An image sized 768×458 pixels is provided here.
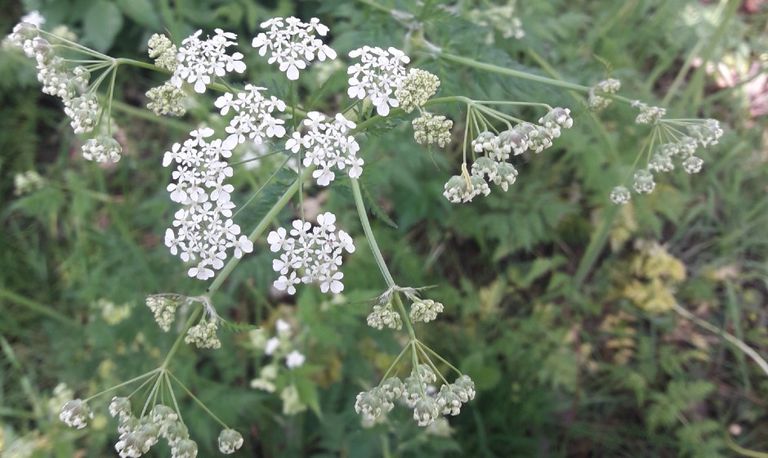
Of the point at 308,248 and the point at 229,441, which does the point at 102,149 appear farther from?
the point at 229,441

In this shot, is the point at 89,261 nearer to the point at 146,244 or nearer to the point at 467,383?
the point at 146,244

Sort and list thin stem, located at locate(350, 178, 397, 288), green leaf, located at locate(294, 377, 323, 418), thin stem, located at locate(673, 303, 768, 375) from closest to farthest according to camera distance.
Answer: thin stem, located at locate(350, 178, 397, 288), green leaf, located at locate(294, 377, 323, 418), thin stem, located at locate(673, 303, 768, 375)

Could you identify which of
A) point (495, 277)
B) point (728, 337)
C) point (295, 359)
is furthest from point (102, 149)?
point (728, 337)

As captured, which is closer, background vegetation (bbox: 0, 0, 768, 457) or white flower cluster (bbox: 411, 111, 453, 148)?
white flower cluster (bbox: 411, 111, 453, 148)

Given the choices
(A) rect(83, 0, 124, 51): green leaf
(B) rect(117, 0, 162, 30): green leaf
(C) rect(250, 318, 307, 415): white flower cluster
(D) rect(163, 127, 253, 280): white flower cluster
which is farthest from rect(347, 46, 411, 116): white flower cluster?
(A) rect(83, 0, 124, 51): green leaf

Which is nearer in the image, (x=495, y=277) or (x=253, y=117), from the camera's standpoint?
(x=253, y=117)

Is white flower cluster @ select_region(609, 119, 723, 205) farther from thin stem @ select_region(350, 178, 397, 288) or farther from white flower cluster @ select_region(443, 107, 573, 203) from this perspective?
thin stem @ select_region(350, 178, 397, 288)
